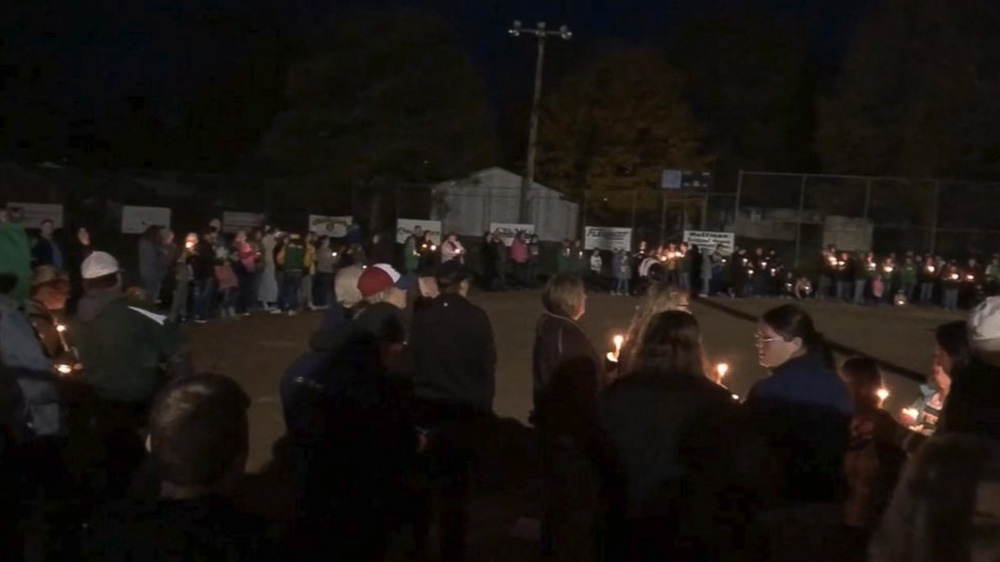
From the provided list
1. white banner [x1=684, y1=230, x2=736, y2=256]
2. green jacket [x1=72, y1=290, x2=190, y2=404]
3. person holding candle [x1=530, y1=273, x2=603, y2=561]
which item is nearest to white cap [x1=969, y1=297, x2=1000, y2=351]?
person holding candle [x1=530, y1=273, x2=603, y2=561]

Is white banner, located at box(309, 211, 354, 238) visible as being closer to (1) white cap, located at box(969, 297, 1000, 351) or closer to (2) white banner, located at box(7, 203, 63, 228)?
(2) white banner, located at box(7, 203, 63, 228)

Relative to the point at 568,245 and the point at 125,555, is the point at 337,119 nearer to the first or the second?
the point at 568,245

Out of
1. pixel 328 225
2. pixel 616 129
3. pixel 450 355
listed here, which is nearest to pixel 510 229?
pixel 328 225

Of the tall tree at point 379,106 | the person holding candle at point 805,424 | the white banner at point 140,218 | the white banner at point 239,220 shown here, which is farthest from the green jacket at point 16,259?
the tall tree at point 379,106

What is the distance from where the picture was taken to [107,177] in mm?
37656

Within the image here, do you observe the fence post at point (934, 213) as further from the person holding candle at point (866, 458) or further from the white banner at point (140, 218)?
the person holding candle at point (866, 458)

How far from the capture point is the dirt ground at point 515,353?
9258mm


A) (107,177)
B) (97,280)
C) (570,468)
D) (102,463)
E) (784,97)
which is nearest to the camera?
(570,468)

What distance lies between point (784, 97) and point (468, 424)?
67.0m

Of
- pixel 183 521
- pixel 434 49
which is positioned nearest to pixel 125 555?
pixel 183 521

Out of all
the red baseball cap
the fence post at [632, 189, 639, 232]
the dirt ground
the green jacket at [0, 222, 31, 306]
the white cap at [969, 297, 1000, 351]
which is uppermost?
the fence post at [632, 189, 639, 232]

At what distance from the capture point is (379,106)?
4825 centimetres

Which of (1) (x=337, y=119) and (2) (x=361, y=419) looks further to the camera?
(1) (x=337, y=119)

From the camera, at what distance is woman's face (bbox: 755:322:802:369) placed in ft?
17.5
